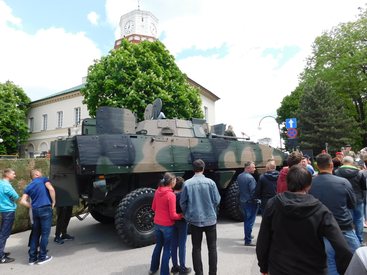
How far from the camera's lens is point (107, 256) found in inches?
225

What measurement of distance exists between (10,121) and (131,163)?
3681cm

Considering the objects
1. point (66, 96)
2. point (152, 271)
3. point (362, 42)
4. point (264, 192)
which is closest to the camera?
point (152, 271)

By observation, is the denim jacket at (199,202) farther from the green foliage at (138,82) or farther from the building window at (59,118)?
the building window at (59,118)

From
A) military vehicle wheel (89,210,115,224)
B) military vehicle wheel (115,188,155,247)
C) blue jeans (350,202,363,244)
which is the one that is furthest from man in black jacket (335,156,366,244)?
military vehicle wheel (89,210,115,224)

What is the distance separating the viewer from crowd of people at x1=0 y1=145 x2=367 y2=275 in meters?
2.32

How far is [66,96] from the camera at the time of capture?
3900cm

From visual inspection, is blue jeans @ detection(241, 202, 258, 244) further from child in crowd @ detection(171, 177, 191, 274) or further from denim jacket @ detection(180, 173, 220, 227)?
denim jacket @ detection(180, 173, 220, 227)

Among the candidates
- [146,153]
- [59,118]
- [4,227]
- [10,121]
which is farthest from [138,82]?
[10,121]

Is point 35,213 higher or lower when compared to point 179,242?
higher

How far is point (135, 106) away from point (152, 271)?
55.6 feet

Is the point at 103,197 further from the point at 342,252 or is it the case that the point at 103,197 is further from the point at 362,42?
the point at 362,42

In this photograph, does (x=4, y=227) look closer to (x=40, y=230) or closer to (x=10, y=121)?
(x=40, y=230)

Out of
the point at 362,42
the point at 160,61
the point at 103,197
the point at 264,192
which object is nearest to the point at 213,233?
the point at 264,192

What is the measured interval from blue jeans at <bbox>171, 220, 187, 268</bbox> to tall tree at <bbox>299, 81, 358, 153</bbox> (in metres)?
27.9
